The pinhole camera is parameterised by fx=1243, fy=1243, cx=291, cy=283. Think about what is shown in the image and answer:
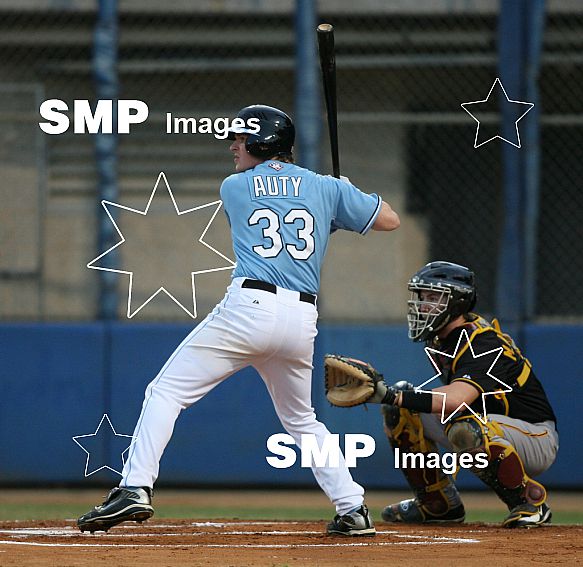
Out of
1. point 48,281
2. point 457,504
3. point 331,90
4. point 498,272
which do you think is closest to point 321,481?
point 457,504

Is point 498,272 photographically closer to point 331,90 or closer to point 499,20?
point 499,20

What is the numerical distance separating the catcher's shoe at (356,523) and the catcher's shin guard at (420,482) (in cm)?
61

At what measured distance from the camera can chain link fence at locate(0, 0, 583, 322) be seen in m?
8.85

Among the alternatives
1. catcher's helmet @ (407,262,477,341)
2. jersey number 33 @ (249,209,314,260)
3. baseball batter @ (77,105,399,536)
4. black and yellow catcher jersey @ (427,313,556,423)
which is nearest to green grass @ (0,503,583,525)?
black and yellow catcher jersey @ (427,313,556,423)

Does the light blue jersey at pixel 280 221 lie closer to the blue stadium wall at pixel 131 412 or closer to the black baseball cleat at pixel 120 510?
the black baseball cleat at pixel 120 510

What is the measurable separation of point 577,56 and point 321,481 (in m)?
5.02

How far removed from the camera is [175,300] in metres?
8.80

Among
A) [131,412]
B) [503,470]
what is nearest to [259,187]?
[503,470]

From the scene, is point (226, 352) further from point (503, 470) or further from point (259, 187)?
point (503, 470)

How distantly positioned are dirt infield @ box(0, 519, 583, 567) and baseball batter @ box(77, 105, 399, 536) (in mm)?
192

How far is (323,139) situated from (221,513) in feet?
9.66

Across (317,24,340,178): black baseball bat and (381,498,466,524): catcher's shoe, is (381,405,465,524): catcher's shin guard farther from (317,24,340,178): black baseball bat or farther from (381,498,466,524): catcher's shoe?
(317,24,340,178): black baseball bat

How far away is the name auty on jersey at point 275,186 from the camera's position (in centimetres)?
481

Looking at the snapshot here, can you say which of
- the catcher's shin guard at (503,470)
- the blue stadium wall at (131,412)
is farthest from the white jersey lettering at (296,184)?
the blue stadium wall at (131,412)
